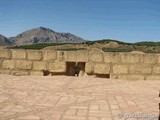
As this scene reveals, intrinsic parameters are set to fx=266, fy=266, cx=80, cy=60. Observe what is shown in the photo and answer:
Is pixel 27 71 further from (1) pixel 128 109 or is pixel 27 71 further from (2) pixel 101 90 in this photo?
(1) pixel 128 109

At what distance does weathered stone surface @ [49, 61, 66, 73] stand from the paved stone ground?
67.4 inches

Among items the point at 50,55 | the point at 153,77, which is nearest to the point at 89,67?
the point at 50,55

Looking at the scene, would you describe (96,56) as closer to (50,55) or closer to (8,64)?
(50,55)

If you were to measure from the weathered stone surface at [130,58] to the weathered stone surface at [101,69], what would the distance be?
0.55 m

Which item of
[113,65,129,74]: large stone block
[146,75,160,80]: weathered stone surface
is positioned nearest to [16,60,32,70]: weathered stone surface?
[113,65,129,74]: large stone block

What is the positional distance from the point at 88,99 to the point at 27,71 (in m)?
3.96

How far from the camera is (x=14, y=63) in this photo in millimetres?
8539

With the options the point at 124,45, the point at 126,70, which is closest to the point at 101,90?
the point at 126,70

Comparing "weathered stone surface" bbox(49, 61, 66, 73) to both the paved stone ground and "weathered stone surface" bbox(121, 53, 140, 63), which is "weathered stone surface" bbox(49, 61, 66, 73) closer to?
the paved stone ground

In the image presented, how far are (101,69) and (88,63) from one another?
1.49ft

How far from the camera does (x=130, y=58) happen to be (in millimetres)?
8203

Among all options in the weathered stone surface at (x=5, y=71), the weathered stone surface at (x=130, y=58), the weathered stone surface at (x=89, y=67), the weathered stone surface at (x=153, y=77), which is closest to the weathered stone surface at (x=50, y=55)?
the weathered stone surface at (x=89, y=67)

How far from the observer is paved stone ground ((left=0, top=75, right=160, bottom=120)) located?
12.8 feet

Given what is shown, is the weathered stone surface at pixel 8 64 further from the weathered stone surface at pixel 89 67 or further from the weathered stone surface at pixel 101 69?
the weathered stone surface at pixel 101 69
